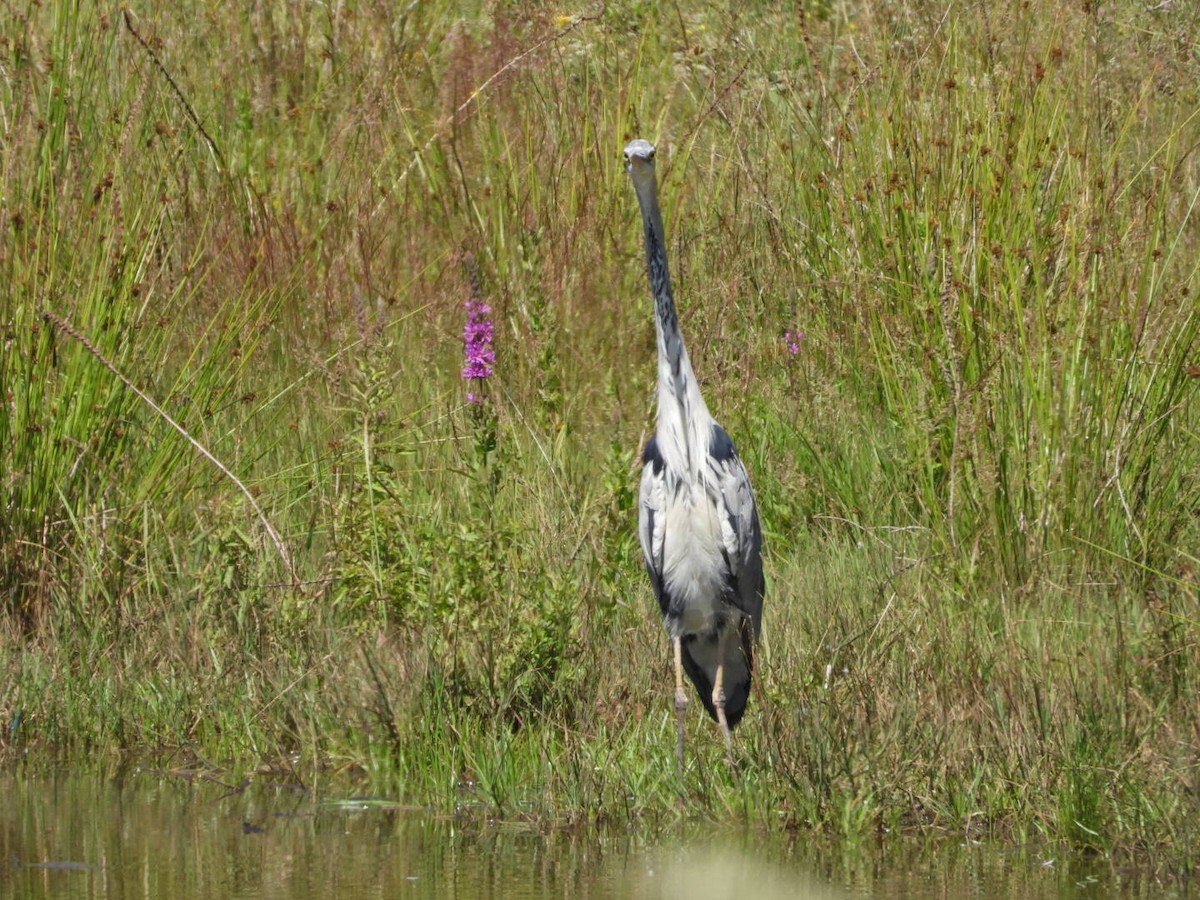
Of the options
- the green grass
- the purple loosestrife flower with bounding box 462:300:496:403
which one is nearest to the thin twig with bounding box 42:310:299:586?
the green grass

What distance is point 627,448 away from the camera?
5.96 meters

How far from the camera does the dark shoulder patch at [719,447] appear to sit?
4824 millimetres

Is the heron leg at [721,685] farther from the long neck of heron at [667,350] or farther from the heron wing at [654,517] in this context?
the long neck of heron at [667,350]

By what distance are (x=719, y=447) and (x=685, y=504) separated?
207 mm

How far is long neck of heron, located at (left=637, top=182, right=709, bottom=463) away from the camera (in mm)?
4750

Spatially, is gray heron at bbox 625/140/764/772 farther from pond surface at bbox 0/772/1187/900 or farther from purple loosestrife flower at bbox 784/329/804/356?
purple loosestrife flower at bbox 784/329/804/356

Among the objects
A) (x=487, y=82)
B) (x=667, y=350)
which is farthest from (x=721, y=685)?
(x=487, y=82)

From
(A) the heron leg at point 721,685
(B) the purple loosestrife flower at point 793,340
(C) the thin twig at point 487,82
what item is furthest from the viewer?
(C) the thin twig at point 487,82

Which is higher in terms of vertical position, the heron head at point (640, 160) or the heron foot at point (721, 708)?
the heron head at point (640, 160)

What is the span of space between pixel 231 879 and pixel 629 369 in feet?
10.6

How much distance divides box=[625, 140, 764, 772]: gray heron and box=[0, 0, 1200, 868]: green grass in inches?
7.8

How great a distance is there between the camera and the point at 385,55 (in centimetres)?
820

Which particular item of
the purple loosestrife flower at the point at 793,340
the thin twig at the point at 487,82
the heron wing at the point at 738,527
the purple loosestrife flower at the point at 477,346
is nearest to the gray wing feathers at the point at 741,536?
the heron wing at the point at 738,527

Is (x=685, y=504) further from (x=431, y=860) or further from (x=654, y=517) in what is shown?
(x=431, y=860)
